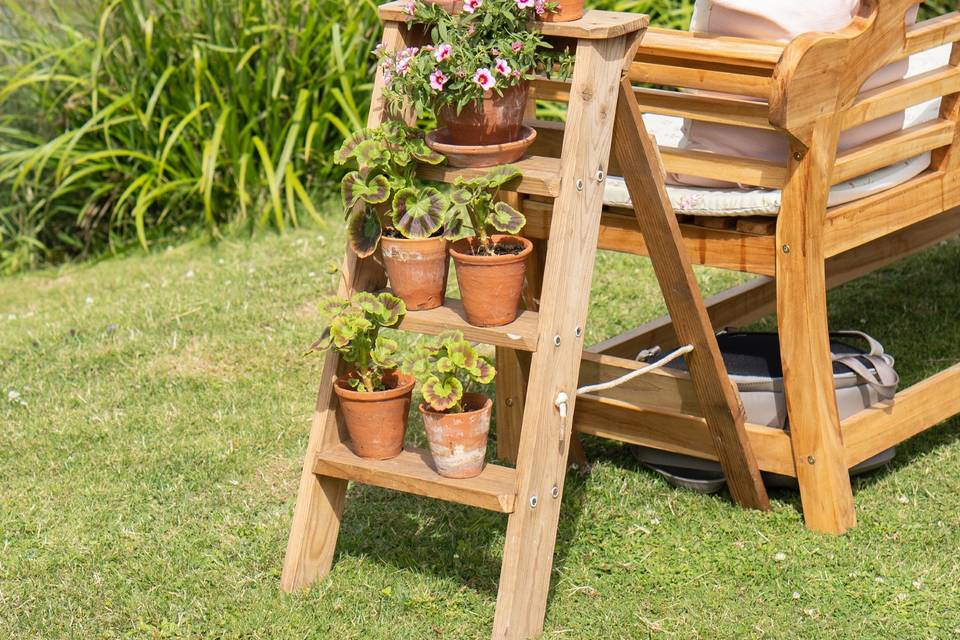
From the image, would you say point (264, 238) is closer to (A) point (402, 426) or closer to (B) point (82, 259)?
(B) point (82, 259)

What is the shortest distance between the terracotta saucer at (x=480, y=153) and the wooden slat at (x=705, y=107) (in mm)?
322

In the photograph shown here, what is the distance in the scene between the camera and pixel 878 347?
10.0 feet

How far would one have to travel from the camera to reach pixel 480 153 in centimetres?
234

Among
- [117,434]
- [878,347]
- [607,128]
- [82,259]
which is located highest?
[607,128]

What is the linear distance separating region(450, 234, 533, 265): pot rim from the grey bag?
2.24 feet

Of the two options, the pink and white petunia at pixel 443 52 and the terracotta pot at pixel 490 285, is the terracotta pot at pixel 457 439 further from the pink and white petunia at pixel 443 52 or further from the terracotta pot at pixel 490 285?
the pink and white petunia at pixel 443 52

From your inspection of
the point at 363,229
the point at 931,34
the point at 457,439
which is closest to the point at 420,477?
the point at 457,439

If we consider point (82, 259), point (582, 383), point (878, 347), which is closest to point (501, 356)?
point (582, 383)

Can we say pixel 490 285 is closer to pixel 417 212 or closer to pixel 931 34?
pixel 417 212

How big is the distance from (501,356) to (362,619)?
33.8 inches

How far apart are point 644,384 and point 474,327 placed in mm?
716

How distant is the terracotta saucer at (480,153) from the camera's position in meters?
2.34

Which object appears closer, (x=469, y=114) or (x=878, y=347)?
(x=469, y=114)

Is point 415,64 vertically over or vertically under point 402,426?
over
